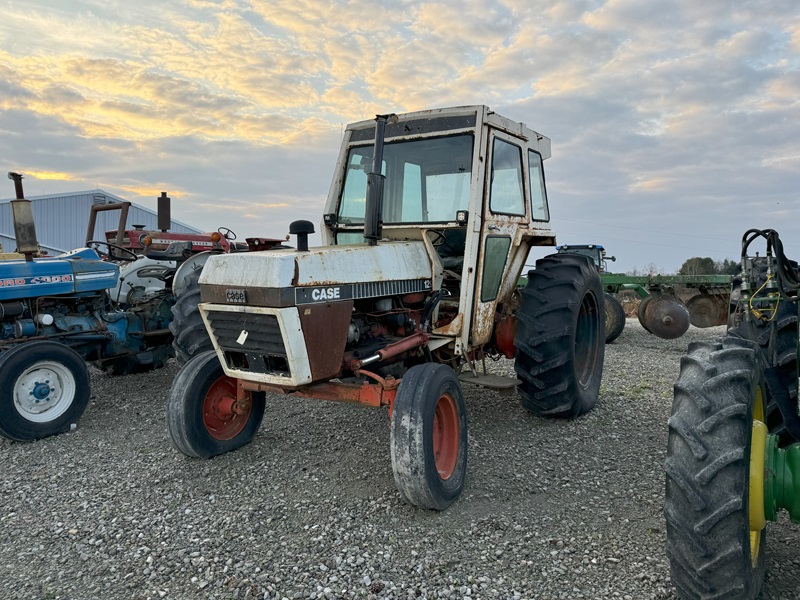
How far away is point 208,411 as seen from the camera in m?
4.24

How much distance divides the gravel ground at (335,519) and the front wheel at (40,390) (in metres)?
0.15

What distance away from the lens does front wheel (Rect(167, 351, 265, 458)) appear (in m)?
4.00

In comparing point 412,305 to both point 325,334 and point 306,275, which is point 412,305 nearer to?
point 325,334

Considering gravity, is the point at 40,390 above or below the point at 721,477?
below

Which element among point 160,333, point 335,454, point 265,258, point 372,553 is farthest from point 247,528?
point 160,333

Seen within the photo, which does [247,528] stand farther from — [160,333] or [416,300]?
[160,333]

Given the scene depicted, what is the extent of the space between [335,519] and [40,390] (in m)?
3.15

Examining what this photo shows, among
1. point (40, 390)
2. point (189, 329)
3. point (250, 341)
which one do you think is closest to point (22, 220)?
point (40, 390)


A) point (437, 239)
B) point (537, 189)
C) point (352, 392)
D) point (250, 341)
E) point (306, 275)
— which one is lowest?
point (352, 392)

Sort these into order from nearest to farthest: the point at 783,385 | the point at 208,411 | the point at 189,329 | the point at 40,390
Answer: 1. the point at 783,385
2. the point at 208,411
3. the point at 40,390
4. the point at 189,329

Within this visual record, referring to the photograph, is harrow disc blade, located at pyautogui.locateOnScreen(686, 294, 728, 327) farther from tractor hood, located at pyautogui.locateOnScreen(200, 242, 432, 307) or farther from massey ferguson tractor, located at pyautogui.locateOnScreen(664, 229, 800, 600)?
massey ferguson tractor, located at pyautogui.locateOnScreen(664, 229, 800, 600)

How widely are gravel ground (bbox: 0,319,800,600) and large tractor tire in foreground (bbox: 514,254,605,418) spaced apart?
9.5 inches

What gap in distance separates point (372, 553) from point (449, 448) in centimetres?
90

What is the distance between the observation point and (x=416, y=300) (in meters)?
4.31
